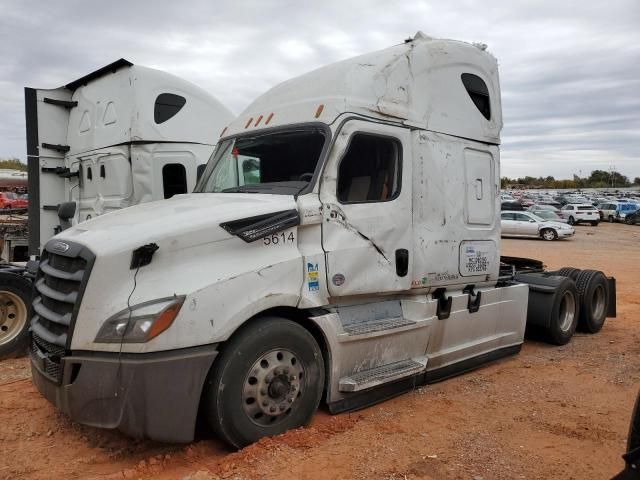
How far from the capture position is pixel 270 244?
4.22 meters

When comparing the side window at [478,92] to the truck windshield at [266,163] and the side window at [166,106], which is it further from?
the side window at [166,106]

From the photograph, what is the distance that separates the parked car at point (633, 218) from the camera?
140ft

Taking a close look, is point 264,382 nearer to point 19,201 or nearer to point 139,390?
point 139,390

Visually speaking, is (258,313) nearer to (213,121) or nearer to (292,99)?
(292,99)

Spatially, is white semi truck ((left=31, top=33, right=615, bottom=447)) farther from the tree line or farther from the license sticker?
the tree line

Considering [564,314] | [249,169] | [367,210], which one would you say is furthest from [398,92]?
[564,314]

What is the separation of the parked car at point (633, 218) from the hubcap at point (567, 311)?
40405 mm

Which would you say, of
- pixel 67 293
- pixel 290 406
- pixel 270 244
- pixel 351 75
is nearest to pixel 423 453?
pixel 290 406

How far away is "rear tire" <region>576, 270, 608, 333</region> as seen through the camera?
8.40 metres

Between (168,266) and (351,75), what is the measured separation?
2.51 m

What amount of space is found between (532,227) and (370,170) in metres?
26.5

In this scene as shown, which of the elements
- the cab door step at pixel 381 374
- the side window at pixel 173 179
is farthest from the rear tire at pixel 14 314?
the cab door step at pixel 381 374

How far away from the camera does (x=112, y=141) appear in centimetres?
839

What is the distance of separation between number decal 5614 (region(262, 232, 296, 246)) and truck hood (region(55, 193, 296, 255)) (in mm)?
192
